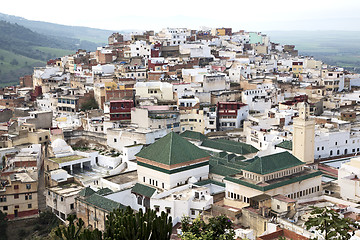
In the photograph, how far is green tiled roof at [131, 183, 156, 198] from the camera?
95.7ft

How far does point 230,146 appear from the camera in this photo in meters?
37.5

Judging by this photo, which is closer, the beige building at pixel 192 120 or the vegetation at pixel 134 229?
the vegetation at pixel 134 229

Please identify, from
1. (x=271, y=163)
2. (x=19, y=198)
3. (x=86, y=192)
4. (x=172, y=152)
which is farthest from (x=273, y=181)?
(x=19, y=198)

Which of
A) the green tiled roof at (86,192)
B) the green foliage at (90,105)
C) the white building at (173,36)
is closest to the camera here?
the green tiled roof at (86,192)

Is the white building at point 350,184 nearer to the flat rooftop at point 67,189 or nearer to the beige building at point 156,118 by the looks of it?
the beige building at point 156,118

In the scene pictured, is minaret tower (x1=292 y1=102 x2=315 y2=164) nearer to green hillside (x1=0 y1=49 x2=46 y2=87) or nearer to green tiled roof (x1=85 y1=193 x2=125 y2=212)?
green tiled roof (x1=85 y1=193 x2=125 y2=212)

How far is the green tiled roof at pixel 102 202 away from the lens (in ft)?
90.1

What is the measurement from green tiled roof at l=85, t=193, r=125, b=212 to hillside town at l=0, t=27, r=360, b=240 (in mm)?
81

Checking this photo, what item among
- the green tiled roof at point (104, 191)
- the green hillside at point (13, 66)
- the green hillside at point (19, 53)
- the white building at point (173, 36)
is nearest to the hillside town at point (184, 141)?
the green tiled roof at point (104, 191)

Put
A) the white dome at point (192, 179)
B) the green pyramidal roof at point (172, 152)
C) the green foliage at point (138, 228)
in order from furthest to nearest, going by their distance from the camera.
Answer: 1. the white dome at point (192, 179)
2. the green pyramidal roof at point (172, 152)
3. the green foliage at point (138, 228)

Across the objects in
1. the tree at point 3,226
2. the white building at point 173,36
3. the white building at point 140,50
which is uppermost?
the white building at point 173,36

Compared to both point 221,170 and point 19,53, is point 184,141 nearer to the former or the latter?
point 221,170

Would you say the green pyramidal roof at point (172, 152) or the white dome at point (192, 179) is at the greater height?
the green pyramidal roof at point (172, 152)

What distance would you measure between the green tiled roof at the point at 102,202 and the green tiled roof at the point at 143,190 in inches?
87.4
